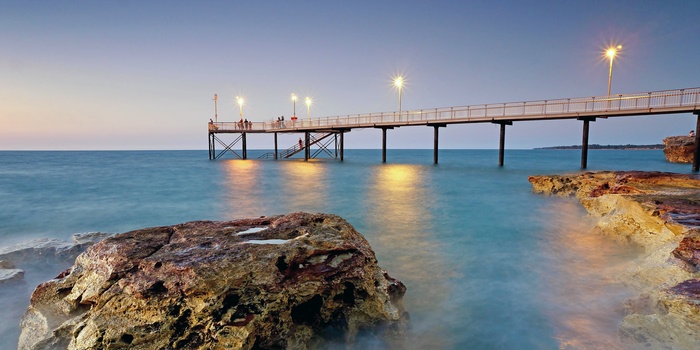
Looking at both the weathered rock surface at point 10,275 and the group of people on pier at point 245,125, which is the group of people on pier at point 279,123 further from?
the weathered rock surface at point 10,275

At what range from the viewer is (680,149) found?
122ft

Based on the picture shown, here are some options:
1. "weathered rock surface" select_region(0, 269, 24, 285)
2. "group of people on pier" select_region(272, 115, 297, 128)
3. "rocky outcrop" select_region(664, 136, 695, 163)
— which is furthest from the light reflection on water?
"rocky outcrop" select_region(664, 136, 695, 163)

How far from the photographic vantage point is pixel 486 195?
16.6 meters

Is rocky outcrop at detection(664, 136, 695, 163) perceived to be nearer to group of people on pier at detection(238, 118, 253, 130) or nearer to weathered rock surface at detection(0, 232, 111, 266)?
group of people on pier at detection(238, 118, 253, 130)

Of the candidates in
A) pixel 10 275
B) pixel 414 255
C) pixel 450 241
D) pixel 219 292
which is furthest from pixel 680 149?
pixel 10 275

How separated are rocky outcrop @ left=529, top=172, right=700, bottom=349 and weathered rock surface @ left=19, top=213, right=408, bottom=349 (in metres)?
2.65

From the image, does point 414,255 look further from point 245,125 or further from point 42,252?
point 245,125

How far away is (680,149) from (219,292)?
1989 inches

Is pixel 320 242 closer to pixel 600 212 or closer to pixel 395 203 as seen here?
pixel 600 212

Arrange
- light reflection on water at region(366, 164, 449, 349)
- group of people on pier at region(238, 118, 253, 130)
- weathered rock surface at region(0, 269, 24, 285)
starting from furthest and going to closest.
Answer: group of people on pier at region(238, 118, 253, 130), weathered rock surface at region(0, 269, 24, 285), light reflection on water at region(366, 164, 449, 349)

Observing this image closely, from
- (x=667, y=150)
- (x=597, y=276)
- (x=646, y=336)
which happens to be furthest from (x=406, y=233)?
(x=667, y=150)

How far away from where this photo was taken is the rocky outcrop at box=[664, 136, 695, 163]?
3594cm

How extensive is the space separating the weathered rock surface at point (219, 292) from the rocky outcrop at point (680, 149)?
1857 inches

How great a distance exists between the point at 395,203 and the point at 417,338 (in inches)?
428
